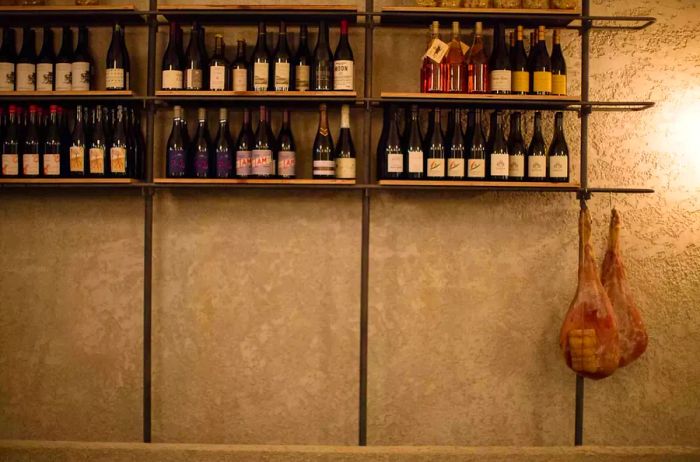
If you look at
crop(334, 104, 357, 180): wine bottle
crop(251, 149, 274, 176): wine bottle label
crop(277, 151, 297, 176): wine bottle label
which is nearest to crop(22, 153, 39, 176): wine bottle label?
crop(251, 149, 274, 176): wine bottle label

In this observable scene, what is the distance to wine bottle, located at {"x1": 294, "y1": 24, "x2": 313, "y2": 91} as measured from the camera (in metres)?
2.87

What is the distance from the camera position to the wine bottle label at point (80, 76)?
2908 mm

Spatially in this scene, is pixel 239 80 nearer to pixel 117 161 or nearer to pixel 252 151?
pixel 252 151

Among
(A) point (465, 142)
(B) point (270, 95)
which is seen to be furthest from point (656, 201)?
(B) point (270, 95)

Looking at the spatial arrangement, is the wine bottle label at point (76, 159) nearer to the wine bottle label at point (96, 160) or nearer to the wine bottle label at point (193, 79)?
the wine bottle label at point (96, 160)

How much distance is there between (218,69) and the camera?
9.34 feet

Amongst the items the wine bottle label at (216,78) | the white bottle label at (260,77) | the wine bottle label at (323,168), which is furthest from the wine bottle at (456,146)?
the wine bottle label at (216,78)

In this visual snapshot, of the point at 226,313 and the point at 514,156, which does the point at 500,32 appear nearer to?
the point at 514,156

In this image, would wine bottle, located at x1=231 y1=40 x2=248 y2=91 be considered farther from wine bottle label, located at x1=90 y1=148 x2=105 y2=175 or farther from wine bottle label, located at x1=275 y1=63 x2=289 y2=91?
wine bottle label, located at x1=90 y1=148 x2=105 y2=175

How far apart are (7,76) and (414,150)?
65.2 inches

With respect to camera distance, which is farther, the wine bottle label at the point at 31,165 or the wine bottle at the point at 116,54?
the wine bottle at the point at 116,54

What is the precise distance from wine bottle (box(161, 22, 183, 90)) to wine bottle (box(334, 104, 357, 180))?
65 centimetres

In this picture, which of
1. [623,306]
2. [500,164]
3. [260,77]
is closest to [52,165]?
[260,77]

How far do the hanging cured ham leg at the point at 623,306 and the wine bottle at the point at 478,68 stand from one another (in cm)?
77
